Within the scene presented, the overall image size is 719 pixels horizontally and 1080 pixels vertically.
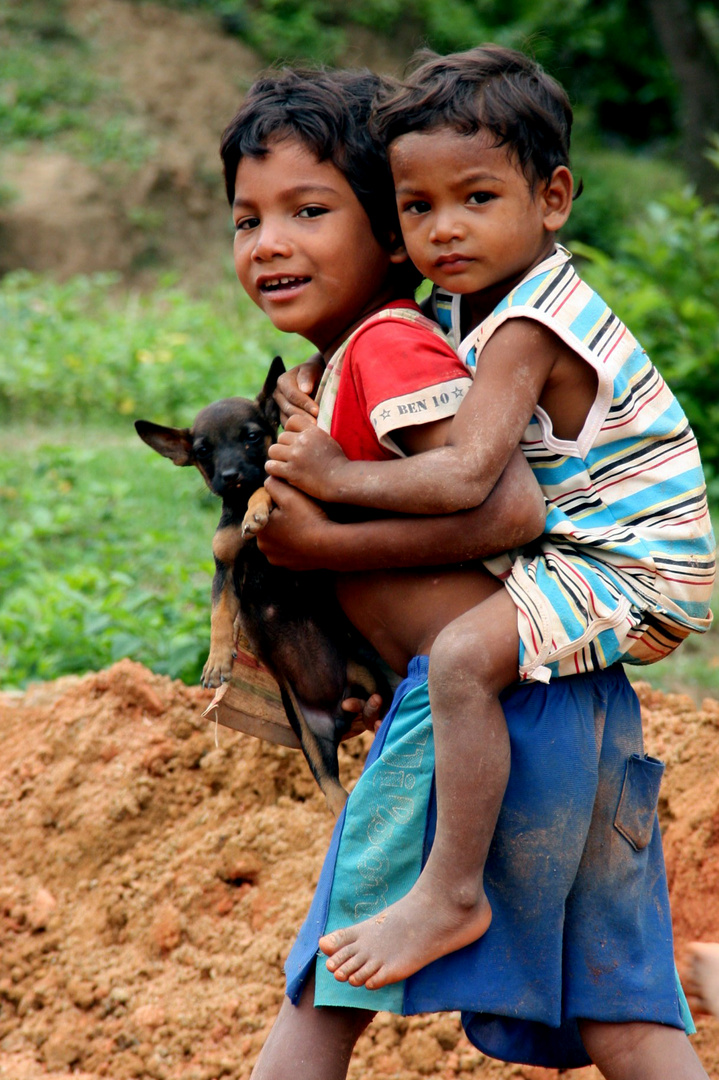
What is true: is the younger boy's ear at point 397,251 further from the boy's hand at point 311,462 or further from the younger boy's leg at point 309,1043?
the younger boy's leg at point 309,1043

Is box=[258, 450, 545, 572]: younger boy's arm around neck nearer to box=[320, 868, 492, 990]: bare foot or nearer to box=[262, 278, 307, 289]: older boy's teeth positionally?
box=[262, 278, 307, 289]: older boy's teeth

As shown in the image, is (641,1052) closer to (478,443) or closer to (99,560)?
(478,443)

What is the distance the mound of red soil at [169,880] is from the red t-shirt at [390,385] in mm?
1732

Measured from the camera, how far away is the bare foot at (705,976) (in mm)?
1897

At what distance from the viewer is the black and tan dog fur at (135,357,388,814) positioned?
2398 mm

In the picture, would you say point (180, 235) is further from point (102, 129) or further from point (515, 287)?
point (515, 287)

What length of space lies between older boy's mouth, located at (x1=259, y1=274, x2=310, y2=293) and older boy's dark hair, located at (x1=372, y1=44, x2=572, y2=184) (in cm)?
33

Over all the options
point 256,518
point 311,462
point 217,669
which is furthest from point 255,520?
point 217,669

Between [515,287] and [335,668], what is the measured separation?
905 millimetres

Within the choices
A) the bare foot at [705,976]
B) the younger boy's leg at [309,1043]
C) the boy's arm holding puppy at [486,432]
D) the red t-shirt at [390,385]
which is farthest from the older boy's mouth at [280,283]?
the bare foot at [705,976]

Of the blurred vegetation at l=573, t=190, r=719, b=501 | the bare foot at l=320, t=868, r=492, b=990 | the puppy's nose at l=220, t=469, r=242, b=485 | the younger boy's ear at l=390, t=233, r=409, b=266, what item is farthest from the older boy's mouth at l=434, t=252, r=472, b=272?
the blurred vegetation at l=573, t=190, r=719, b=501

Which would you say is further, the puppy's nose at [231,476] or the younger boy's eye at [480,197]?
A: the puppy's nose at [231,476]

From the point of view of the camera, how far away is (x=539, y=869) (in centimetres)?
196

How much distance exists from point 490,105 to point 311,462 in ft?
2.26
